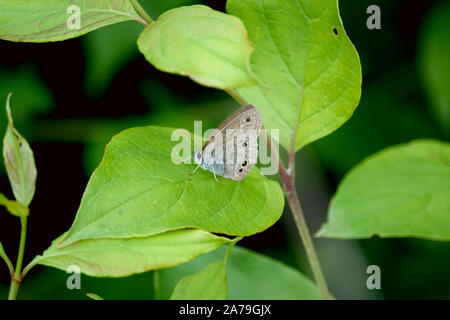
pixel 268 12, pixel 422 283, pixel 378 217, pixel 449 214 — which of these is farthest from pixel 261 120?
pixel 422 283

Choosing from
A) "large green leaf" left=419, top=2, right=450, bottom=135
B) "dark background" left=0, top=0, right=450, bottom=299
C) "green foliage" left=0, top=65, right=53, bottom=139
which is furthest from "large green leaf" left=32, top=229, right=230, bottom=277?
"large green leaf" left=419, top=2, right=450, bottom=135

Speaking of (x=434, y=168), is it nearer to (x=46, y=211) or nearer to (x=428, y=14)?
(x=428, y=14)

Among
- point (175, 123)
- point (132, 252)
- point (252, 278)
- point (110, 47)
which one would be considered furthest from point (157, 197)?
point (175, 123)

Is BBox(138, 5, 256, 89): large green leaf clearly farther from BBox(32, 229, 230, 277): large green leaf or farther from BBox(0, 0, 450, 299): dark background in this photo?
BBox(0, 0, 450, 299): dark background

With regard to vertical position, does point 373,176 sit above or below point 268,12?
below

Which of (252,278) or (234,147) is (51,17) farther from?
(252,278)

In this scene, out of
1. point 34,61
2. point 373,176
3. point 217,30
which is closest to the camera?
point 217,30
